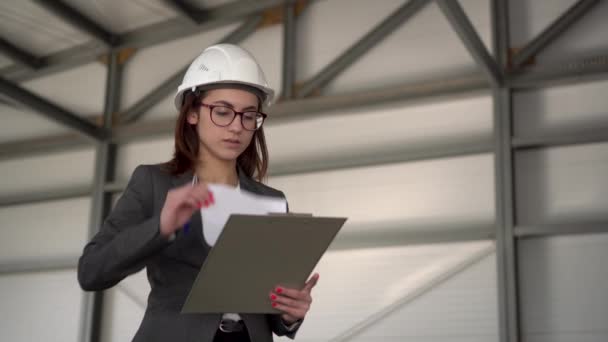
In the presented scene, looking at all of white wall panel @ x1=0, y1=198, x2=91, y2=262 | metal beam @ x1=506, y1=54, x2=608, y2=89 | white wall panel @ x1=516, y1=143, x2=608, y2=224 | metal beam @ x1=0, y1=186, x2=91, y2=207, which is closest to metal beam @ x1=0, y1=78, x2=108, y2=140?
metal beam @ x1=0, y1=186, x2=91, y2=207

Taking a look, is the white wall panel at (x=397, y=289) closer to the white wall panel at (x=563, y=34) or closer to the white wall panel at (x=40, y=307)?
the white wall panel at (x=563, y=34)

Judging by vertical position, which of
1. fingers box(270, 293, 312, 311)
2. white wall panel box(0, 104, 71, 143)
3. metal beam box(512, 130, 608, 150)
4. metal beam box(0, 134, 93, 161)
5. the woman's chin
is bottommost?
fingers box(270, 293, 312, 311)

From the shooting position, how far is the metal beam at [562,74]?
6.70 meters

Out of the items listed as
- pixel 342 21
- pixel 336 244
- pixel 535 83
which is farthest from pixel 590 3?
pixel 336 244

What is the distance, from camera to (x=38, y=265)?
915cm

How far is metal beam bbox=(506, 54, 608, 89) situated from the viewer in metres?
6.70

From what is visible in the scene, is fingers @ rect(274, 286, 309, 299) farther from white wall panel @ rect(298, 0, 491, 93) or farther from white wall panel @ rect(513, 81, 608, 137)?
white wall panel @ rect(298, 0, 491, 93)

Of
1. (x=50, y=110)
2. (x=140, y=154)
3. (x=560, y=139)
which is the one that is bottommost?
(x=560, y=139)

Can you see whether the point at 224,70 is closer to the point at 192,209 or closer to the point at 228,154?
the point at 228,154

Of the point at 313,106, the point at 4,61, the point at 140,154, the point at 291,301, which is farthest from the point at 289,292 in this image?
the point at 4,61

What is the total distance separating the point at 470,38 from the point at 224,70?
3.95 m

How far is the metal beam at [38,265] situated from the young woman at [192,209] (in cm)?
673

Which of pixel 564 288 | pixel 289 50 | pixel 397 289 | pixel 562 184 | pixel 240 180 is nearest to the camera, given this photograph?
pixel 240 180

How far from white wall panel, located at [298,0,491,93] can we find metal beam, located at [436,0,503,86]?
17.5 inches
